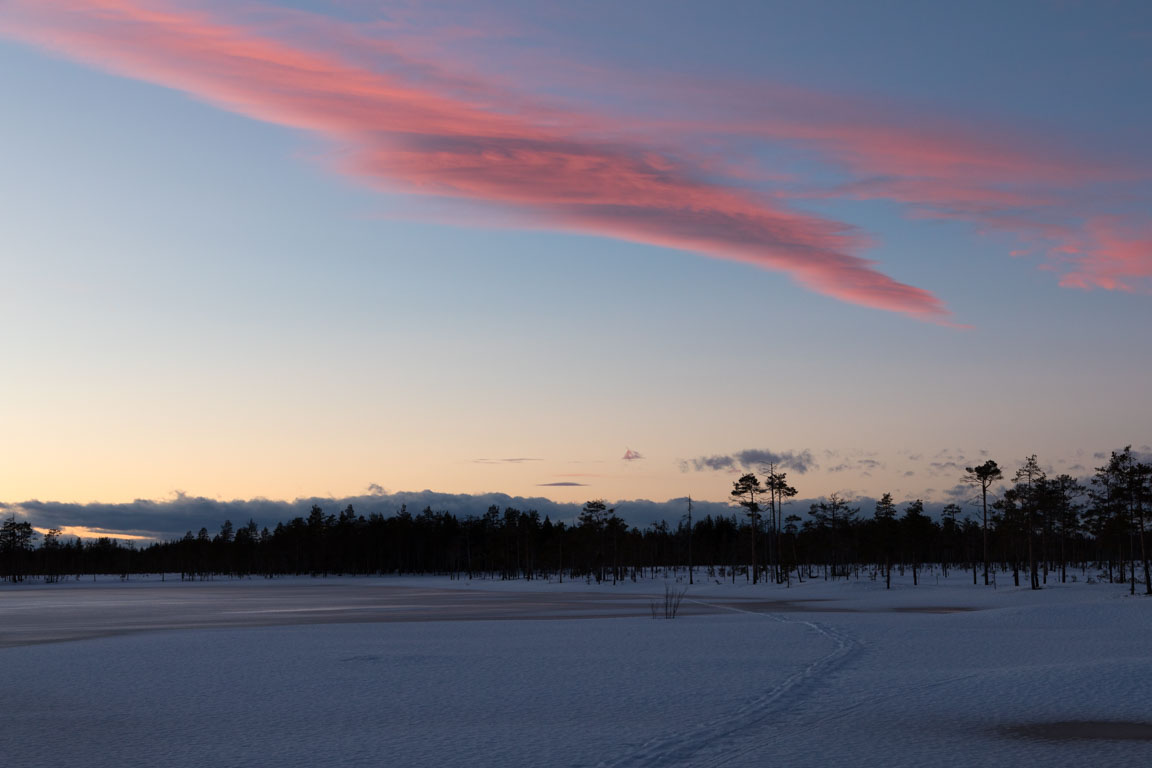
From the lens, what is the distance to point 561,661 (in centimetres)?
2886

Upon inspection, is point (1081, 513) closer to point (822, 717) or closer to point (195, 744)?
point (822, 717)

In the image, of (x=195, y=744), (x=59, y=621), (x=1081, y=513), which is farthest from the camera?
(x=1081, y=513)

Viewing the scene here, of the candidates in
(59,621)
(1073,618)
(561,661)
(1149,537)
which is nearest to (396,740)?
(561,661)

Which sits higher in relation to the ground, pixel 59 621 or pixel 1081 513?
pixel 1081 513

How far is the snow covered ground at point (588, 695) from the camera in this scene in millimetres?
15578

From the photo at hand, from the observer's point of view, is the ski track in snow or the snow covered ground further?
the snow covered ground

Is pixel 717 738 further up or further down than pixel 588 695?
further up

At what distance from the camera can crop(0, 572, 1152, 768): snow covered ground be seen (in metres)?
15.6

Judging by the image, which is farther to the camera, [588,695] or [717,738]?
[588,695]

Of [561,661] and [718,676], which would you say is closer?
[718,676]

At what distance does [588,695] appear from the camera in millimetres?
21812

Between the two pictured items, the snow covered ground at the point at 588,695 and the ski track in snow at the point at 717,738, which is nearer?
the ski track in snow at the point at 717,738

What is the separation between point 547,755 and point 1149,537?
78632 mm

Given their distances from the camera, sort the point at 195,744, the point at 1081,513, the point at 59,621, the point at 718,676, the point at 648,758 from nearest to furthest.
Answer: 1. the point at 648,758
2. the point at 195,744
3. the point at 718,676
4. the point at 59,621
5. the point at 1081,513
